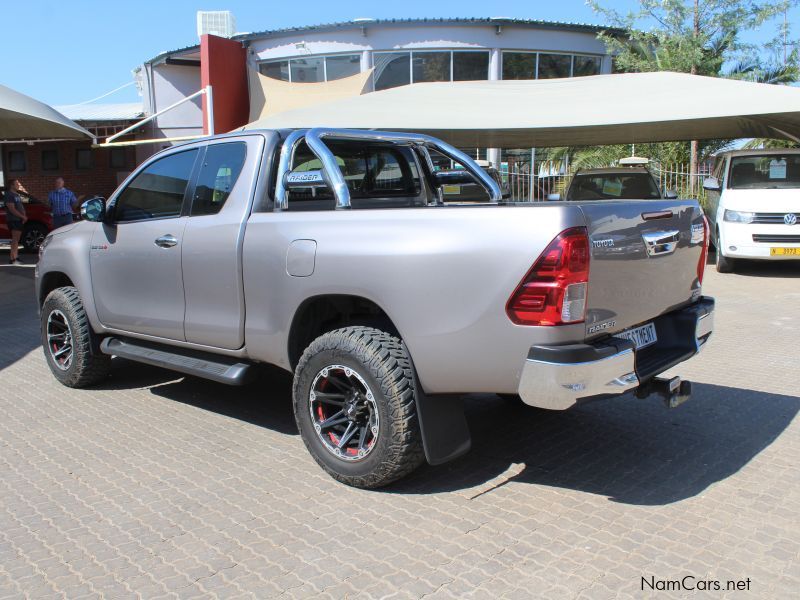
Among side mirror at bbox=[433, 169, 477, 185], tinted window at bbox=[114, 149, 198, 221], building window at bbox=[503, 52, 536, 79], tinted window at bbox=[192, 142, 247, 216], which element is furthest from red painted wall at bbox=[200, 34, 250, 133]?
tinted window at bbox=[192, 142, 247, 216]

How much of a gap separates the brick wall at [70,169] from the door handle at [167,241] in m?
21.3

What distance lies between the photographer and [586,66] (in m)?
21.7

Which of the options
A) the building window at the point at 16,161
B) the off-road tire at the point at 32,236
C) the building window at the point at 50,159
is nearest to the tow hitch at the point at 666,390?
the off-road tire at the point at 32,236

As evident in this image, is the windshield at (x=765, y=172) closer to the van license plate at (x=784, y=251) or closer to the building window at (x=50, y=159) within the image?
the van license plate at (x=784, y=251)

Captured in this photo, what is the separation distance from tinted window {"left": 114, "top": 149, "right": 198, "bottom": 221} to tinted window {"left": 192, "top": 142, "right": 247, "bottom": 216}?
7.3 inches

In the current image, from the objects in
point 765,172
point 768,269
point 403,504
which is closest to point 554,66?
point 765,172

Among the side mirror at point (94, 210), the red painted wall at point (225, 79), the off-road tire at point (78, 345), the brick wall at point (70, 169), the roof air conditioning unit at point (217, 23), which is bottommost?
the off-road tire at point (78, 345)

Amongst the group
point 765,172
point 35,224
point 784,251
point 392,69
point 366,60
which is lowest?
point 784,251

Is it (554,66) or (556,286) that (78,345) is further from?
(554,66)

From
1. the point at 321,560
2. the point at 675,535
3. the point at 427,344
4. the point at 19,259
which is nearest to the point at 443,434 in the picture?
the point at 427,344

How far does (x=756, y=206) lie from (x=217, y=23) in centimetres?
1744

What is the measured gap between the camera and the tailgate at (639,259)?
335 centimetres

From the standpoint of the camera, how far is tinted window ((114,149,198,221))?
496 cm

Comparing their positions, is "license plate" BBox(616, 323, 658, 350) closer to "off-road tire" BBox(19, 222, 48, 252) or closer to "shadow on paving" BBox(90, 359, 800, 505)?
"shadow on paving" BBox(90, 359, 800, 505)
